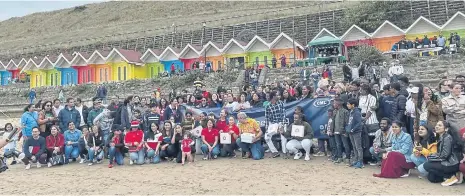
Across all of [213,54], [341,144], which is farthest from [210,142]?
[213,54]

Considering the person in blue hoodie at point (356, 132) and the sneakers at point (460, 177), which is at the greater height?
the person in blue hoodie at point (356, 132)

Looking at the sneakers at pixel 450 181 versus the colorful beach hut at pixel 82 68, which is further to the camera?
the colorful beach hut at pixel 82 68

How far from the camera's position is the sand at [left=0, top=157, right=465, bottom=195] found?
717 centimetres

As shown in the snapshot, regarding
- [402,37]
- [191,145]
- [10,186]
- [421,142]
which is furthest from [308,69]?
[10,186]

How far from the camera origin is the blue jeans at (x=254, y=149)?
10.2 meters

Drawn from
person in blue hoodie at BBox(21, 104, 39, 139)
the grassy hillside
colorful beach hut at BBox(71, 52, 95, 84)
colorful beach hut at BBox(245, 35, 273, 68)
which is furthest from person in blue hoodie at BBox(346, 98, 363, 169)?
the grassy hillside

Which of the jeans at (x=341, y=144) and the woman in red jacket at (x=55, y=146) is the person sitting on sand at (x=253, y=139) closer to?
the jeans at (x=341, y=144)

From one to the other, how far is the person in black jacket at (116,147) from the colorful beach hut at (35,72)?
32239 millimetres

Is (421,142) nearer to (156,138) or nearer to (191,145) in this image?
(191,145)

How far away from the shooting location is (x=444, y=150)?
7.00 metres

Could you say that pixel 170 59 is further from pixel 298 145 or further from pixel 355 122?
pixel 355 122

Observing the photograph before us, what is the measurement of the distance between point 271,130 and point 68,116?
207 inches

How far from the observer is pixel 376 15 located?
32.6m

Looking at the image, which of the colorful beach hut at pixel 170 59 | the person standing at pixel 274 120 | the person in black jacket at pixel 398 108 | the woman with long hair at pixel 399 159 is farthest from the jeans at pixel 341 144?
the colorful beach hut at pixel 170 59
